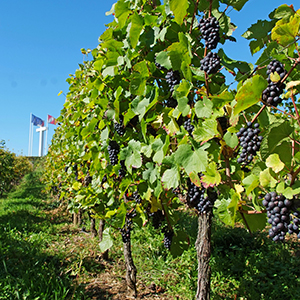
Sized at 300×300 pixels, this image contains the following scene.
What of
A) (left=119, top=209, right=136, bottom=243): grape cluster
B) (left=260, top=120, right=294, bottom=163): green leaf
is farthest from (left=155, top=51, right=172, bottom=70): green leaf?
(left=119, top=209, right=136, bottom=243): grape cluster

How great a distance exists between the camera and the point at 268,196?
931 millimetres

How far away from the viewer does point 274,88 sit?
953 millimetres

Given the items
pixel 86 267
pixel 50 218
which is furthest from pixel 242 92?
pixel 50 218

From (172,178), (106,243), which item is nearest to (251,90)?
(172,178)

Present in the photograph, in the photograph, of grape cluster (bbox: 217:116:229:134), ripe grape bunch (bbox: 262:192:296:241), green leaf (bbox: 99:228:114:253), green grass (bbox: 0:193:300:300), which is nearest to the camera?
ripe grape bunch (bbox: 262:192:296:241)

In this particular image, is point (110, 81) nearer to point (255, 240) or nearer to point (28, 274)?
point (28, 274)

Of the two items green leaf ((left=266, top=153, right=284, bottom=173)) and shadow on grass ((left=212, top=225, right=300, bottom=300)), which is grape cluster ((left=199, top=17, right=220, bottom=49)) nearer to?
green leaf ((left=266, top=153, right=284, bottom=173))

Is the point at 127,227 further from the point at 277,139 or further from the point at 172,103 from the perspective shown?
the point at 277,139

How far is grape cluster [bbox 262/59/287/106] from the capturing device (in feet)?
3.13

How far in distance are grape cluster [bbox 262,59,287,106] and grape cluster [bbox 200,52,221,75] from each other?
0.23 m

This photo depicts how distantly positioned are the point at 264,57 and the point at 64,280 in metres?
3.64

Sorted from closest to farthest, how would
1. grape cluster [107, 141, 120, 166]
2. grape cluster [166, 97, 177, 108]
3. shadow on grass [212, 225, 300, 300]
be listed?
grape cluster [166, 97, 177, 108], grape cluster [107, 141, 120, 166], shadow on grass [212, 225, 300, 300]

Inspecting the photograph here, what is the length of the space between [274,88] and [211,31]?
0.44 m

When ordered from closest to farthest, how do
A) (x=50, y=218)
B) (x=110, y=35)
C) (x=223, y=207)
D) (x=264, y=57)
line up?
(x=264, y=57) < (x=223, y=207) < (x=110, y=35) < (x=50, y=218)
